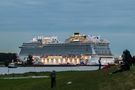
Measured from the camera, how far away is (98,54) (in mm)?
160750

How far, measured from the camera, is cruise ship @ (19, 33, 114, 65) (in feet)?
514

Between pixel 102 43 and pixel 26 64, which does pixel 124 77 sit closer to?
pixel 26 64

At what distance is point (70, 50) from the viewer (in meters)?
161

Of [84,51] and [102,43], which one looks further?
[102,43]

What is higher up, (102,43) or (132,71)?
(102,43)

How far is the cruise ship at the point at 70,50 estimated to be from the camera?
156625 millimetres

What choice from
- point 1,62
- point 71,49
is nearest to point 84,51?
point 71,49

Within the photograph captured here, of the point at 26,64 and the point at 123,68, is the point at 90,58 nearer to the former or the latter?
the point at 26,64

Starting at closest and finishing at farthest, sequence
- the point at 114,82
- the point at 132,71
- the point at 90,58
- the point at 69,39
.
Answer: the point at 114,82
the point at 132,71
the point at 90,58
the point at 69,39

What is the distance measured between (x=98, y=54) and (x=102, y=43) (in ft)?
39.9

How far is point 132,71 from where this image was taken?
30.4 m

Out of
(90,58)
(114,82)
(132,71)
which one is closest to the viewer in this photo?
(114,82)

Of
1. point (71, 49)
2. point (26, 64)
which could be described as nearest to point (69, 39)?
point (71, 49)

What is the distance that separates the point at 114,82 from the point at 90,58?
419ft
